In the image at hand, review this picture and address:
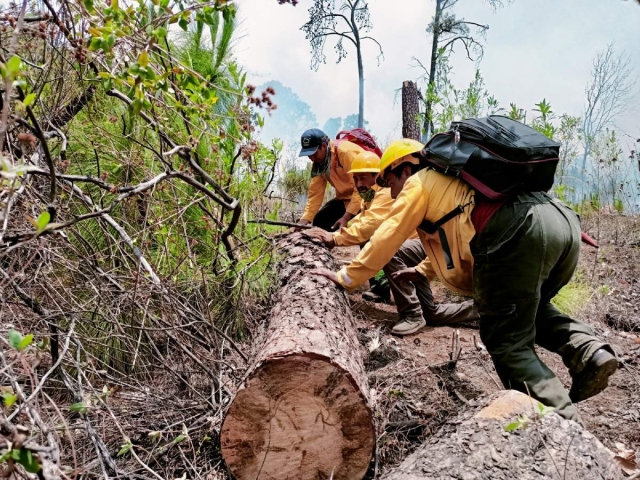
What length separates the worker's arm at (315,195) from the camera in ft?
17.3

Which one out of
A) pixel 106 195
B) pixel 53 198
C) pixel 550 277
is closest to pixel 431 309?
pixel 550 277

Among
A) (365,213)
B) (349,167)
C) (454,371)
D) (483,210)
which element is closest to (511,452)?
(483,210)

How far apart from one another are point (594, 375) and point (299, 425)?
5.02 ft

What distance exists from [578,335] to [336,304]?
1.29 meters

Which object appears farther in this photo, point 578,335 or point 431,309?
point 431,309

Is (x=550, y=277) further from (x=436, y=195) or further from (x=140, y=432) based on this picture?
(x=140, y=432)

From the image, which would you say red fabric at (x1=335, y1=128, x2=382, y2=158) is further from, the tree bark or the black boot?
the tree bark

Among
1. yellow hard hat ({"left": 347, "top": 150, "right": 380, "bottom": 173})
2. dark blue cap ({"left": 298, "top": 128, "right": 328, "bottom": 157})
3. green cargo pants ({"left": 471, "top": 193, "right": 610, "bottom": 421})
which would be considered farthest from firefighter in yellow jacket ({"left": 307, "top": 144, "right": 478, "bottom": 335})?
green cargo pants ({"left": 471, "top": 193, "right": 610, "bottom": 421})

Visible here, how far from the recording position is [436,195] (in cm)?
249

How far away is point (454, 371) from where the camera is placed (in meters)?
3.12

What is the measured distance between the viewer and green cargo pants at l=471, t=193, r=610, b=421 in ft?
7.46

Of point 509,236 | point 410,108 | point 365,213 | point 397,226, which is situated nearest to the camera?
point 509,236

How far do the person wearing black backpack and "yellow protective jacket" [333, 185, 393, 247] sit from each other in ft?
2.93

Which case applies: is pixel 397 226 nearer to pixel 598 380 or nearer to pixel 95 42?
pixel 598 380
